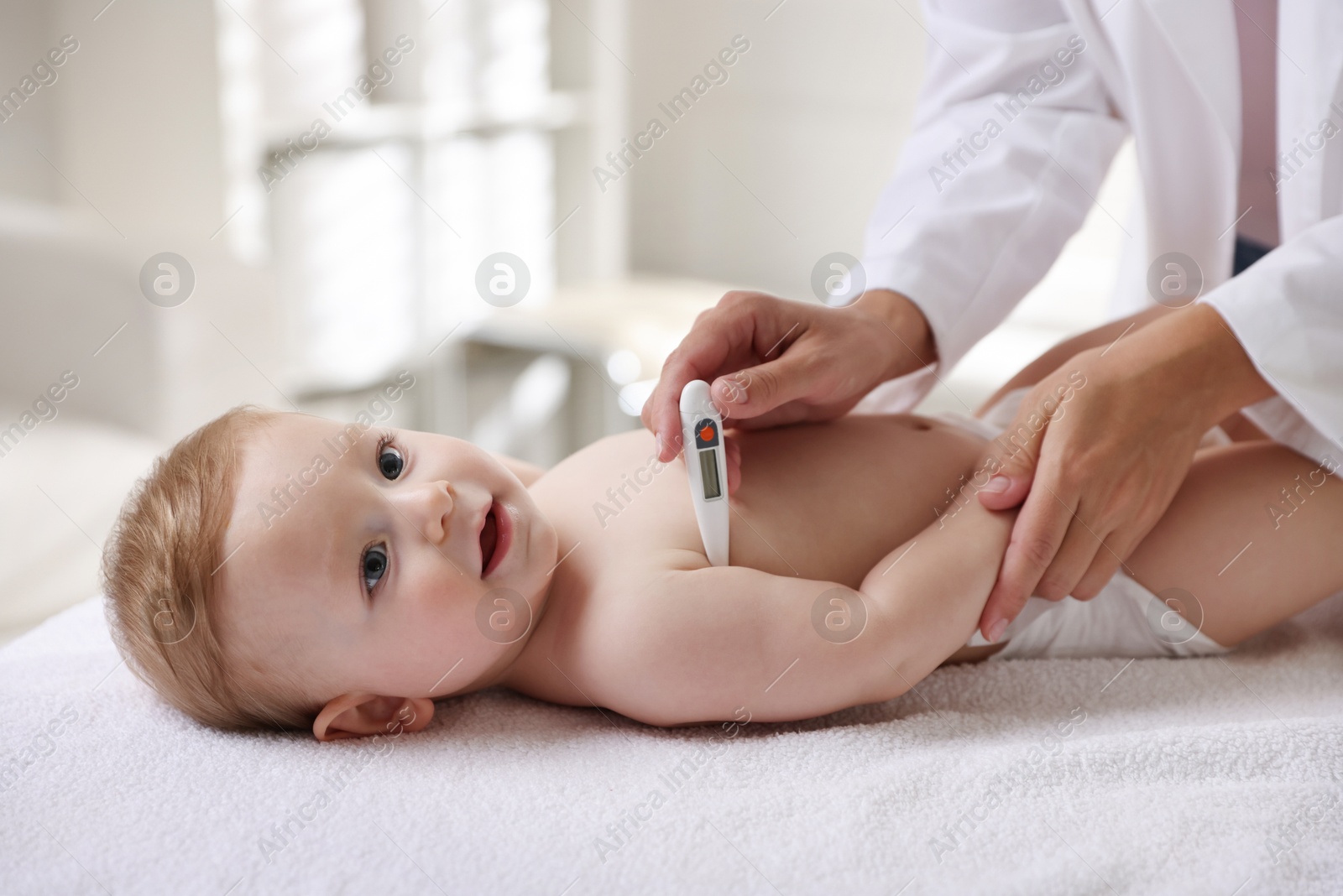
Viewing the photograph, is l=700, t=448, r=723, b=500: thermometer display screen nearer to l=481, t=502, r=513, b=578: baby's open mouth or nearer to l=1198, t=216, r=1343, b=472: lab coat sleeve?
l=481, t=502, r=513, b=578: baby's open mouth

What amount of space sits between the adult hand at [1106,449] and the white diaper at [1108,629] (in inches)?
2.9

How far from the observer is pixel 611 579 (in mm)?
916

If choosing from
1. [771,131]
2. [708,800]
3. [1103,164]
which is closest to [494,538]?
[708,800]

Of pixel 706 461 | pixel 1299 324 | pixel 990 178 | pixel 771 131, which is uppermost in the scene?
pixel 771 131

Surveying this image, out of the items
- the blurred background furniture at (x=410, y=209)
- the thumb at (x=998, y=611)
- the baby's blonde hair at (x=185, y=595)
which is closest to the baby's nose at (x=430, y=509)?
the baby's blonde hair at (x=185, y=595)

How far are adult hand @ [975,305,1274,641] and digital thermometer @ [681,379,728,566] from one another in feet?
0.79

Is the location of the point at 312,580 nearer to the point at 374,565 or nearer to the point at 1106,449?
the point at 374,565

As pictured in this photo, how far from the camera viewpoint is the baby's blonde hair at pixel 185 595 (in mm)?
842

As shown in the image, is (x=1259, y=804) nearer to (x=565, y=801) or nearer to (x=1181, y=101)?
(x=565, y=801)

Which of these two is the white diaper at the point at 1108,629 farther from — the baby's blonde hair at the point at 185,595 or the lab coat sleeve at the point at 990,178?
the baby's blonde hair at the point at 185,595

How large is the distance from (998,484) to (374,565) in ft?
1.77

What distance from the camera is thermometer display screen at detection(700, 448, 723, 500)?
0.87 meters

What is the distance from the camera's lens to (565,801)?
2.39 ft

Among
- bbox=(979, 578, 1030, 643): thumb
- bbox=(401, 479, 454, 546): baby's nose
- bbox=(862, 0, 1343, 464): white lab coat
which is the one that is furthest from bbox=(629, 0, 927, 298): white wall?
bbox=(401, 479, 454, 546): baby's nose
